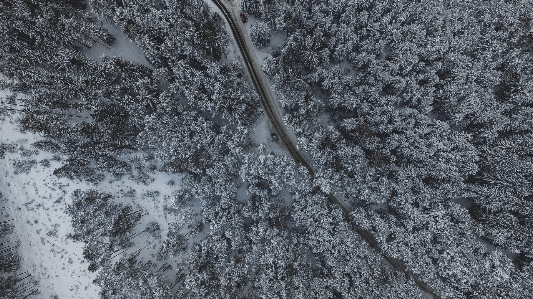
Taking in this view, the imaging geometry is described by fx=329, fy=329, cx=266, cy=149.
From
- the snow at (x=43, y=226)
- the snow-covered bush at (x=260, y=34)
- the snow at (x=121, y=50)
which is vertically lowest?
the snow at (x=43, y=226)

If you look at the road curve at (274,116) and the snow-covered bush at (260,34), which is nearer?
the snow-covered bush at (260,34)

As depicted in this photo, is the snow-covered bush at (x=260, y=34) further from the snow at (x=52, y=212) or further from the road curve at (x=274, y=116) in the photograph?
the snow at (x=52, y=212)

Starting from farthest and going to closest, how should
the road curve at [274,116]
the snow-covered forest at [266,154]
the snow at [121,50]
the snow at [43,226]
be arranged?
the snow at [121,50], the road curve at [274,116], the snow at [43,226], the snow-covered forest at [266,154]

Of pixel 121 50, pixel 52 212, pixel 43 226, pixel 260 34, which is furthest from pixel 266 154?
pixel 43 226

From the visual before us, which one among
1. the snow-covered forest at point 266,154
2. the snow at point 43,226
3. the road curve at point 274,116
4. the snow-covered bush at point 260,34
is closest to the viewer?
the snow-covered forest at point 266,154

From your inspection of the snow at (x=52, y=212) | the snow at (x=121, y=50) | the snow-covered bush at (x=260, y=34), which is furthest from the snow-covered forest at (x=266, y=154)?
the snow at (x=121, y=50)

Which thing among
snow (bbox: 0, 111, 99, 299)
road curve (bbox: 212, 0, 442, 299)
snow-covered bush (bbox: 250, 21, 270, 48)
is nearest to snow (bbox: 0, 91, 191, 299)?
snow (bbox: 0, 111, 99, 299)

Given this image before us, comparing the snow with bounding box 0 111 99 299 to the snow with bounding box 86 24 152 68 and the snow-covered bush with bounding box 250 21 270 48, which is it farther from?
the snow-covered bush with bounding box 250 21 270 48
